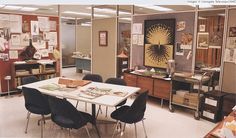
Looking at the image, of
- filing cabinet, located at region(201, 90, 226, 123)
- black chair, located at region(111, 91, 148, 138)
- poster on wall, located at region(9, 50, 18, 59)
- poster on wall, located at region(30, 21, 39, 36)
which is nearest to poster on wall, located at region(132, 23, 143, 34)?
filing cabinet, located at region(201, 90, 226, 123)

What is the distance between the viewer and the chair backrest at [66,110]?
8.73 ft

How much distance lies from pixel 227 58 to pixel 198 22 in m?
0.90

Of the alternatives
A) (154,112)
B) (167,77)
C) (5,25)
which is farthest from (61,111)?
(5,25)

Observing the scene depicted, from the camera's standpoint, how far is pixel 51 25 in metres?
5.84

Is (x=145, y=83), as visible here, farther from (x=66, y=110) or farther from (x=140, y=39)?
(x=66, y=110)

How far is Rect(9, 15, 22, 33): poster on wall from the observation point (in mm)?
5135

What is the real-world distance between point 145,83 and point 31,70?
9.40 ft

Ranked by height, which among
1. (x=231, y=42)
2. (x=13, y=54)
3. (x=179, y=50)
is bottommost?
(x=13, y=54)

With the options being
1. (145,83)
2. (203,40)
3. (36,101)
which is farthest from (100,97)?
(203,40)

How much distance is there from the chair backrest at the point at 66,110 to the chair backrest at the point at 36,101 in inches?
17.3

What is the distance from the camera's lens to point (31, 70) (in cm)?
545

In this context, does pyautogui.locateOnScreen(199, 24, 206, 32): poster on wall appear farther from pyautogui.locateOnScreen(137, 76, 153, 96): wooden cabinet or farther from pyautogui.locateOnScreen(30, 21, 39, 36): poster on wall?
pyautogui.locateOnScreen(30, 21, 39, 36): poster on wall

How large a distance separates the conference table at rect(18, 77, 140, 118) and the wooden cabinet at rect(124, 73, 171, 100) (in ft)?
4.07

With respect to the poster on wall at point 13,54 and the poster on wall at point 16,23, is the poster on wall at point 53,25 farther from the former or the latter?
the poster on wall at point 13,54
